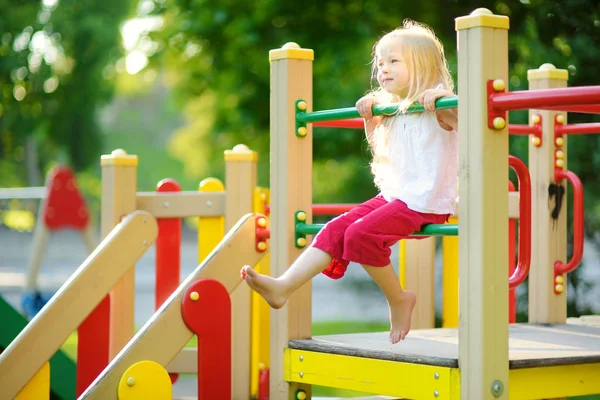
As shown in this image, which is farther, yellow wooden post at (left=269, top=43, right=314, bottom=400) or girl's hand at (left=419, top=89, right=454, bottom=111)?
yellow wooden post at (left=269, top=43, right=314, bottom=400)

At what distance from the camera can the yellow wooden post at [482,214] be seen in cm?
318

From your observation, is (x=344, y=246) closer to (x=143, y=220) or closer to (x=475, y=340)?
(x=475, y=340)

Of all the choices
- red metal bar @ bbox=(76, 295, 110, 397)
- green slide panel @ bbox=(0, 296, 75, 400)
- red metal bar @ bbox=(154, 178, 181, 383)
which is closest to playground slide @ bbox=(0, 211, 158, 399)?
red metal bar @ bbox=(76, 295, 110, 397)

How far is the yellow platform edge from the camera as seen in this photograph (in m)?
3.36

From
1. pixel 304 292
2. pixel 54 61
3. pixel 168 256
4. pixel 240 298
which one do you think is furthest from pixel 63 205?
pixel 54 61

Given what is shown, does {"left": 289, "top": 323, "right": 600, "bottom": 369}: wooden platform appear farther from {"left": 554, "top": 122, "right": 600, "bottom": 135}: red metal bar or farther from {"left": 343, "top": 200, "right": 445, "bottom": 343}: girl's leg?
{"left": 554, "top": 122, "right": 600, "bottom": 135}: red metal bar

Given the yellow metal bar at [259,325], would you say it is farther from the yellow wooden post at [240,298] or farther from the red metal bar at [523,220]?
the red metal bar at [523,220]

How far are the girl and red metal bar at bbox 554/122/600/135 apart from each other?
1047mm

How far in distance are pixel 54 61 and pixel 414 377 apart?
1886 cm

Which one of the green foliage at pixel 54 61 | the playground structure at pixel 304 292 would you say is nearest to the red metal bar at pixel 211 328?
the playground structure at pixel 304 292

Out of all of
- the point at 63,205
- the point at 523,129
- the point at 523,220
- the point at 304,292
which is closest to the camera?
the point at 523,220

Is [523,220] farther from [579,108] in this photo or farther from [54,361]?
[54,361]

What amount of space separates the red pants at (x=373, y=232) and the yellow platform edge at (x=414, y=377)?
1.27 feet

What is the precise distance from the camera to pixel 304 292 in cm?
416
